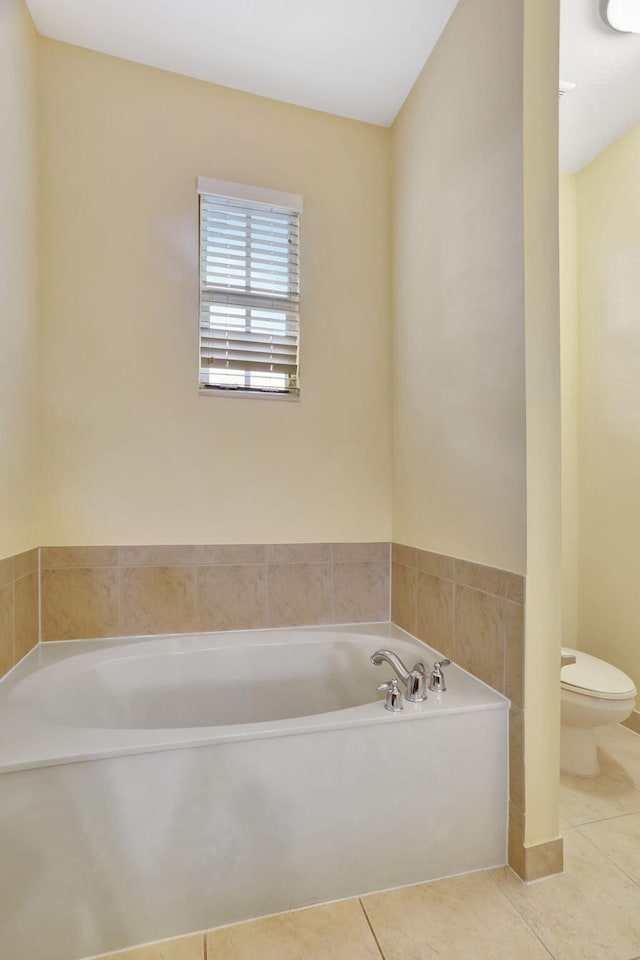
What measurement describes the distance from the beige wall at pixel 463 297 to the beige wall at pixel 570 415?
1.05m

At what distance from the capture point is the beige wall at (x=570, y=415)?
271 centimetres

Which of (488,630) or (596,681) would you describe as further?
(596,681)

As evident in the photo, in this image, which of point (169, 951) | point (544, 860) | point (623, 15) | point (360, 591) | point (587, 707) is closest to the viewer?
point (169, 951)

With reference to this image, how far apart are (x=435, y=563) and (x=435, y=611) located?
7.5 inches

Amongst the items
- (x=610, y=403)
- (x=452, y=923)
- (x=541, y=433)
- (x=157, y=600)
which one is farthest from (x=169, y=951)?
(x=610, y=403)

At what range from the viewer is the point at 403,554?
2266mm

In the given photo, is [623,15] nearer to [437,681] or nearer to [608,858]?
[437,681]

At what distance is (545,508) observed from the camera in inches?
57.2

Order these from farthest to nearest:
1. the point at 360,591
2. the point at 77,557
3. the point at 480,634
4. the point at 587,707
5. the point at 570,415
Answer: the point at 570,415, the point at 360,591, the point at 77,557, the point at 587,707, the point at 480,634

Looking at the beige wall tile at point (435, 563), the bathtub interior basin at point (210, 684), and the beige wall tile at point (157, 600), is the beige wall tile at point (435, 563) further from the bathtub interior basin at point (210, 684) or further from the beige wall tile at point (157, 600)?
the beige wall tile at point (157, 600)

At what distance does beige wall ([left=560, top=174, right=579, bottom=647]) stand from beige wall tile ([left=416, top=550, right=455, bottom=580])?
1108mm

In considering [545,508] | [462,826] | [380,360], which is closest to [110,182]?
[380,360]

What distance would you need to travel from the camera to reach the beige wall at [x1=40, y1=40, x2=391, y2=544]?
202cm

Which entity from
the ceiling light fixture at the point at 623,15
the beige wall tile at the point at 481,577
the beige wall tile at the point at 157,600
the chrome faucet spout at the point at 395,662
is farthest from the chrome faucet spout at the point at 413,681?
the ceiling light fixture at the point at 623,15
